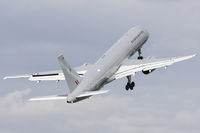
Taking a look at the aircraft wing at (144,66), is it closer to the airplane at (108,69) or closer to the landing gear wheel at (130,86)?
the airplane at (108,69)

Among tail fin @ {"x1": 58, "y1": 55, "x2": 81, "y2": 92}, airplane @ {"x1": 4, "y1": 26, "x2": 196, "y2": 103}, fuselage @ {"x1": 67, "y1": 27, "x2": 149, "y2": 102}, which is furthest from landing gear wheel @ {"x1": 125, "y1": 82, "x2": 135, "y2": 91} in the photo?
tail fin @ {"x1": 58, "y1": 55, "x2": 81, "y2": 92}

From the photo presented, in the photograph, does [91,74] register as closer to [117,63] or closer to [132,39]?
[117,63]

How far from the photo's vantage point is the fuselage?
85.2 m

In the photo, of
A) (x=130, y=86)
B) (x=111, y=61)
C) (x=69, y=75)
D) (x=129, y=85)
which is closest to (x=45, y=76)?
(x=111, y=61)

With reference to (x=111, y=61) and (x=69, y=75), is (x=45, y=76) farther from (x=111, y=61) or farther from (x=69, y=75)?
(x=69, y=75)

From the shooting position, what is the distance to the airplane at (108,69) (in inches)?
3270

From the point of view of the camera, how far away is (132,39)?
10225cm

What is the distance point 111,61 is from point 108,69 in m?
2.39

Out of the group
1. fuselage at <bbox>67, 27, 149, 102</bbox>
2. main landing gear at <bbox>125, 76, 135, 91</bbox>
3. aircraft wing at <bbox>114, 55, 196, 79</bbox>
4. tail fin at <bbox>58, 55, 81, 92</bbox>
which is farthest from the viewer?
main landing gear at <bbox>125, 76, 135, 91</bbox>

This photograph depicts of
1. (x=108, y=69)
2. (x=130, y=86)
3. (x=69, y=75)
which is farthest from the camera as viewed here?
(x=130, y=86)

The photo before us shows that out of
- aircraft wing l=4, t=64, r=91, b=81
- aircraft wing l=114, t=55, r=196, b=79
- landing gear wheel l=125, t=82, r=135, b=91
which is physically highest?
aircraft wing l=114, t=55, r=196, b=79

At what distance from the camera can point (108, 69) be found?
300 ft

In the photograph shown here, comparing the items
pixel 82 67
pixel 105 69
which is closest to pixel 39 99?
pixel 105 69

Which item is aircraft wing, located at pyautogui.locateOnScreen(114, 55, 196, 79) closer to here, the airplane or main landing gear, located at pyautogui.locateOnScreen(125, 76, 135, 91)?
the airplane
